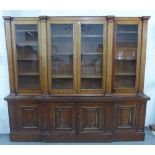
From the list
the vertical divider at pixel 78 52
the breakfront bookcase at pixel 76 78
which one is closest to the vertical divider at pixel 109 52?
the breakfront bookcase at pixel 76 78

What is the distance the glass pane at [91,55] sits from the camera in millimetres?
2812

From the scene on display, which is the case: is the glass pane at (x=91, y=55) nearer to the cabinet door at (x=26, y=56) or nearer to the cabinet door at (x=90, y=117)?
the cabinet door at (x=90, y=117)

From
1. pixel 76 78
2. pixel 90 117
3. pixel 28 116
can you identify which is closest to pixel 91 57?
pixel 76 78

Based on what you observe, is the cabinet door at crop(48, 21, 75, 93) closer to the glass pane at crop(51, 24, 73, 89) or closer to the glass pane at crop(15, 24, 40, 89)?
the glass pane at crop(51, 24, 73, 89)

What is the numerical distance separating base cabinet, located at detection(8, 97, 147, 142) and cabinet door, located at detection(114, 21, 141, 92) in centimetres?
25

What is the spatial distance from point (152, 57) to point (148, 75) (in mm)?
311

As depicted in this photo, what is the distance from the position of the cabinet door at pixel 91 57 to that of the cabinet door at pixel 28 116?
30.2 inches

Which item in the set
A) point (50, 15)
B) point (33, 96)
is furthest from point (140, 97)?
point (50, 15)

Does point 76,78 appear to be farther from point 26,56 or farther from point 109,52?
point 26,56

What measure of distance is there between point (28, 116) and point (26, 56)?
0.94 m

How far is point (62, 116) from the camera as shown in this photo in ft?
9.78

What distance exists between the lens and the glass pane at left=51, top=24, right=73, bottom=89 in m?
2.82

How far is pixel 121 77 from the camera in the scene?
119 inches
